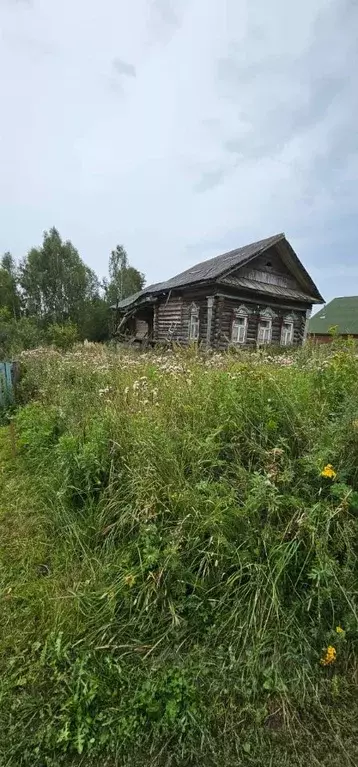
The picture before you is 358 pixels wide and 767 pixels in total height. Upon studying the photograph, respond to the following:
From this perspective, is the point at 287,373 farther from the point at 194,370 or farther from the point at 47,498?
the point at 47,498

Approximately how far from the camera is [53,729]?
51.3 inches

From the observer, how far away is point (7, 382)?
5.75 m

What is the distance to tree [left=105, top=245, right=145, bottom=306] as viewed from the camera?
35.7 meters

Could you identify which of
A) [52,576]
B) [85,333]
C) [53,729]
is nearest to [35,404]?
[52,576]

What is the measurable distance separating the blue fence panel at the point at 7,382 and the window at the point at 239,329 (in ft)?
27.1

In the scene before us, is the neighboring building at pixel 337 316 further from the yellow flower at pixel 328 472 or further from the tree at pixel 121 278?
the yellow flower at pixel 328 472

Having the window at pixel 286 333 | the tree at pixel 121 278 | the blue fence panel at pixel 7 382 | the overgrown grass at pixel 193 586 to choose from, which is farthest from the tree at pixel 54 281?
the overgrown grass at pixel 193 586

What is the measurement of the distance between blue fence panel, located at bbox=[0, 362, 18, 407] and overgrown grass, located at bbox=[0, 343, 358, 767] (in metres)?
3.34

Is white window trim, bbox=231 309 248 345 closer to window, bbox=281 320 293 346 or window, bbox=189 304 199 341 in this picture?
window, bbox=189 304 199 341

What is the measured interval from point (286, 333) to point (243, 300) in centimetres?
331

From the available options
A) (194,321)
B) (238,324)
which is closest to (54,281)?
(194,321)

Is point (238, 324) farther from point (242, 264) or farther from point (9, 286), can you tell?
point (9, 286)

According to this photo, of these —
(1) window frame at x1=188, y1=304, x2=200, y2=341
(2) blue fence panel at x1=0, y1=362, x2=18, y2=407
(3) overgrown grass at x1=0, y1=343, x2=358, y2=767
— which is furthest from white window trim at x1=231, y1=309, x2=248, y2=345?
(3) overgrown grass at x1=0, y1=343, x2=358, y2=767

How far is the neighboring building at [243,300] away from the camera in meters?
11.5
